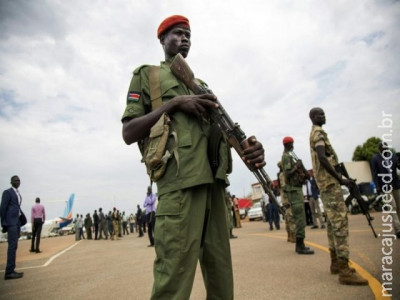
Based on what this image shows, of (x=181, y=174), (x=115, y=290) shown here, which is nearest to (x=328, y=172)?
(x=181, y=174)

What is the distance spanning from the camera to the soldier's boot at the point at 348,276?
3.23 metres

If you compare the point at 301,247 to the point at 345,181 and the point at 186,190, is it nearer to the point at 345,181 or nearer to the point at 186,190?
the point at 345,181

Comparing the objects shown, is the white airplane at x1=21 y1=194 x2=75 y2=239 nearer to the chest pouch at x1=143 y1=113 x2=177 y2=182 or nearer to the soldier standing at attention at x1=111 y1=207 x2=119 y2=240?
the soldier standing at attention at x1=111 y1=207 x2=119 y2=240

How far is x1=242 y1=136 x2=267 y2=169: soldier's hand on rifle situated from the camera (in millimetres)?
1676

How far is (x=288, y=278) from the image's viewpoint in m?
3.81

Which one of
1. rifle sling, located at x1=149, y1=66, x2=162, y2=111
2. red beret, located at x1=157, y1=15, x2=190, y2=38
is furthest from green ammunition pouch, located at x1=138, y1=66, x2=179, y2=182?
red beret, located at x1=157, y1=15, x2=190, y2=38

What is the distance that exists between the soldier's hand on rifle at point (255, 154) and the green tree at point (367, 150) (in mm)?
45464

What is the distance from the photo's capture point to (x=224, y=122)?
184 cm

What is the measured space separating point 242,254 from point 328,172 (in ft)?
10.5

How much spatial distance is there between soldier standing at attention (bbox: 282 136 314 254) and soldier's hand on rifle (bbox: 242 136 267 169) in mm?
4183

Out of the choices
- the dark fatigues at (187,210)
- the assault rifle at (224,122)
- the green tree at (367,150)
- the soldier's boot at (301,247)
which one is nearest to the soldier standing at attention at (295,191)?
the soldier's boot at (301,247)

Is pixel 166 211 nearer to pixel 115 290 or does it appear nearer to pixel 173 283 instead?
pixel 173 283

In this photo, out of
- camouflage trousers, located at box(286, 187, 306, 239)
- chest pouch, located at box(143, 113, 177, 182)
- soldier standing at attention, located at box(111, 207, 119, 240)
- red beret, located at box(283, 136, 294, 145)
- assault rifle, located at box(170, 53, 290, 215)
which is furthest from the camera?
soldier standing at attention, located at box(111, 207, 119, 240)

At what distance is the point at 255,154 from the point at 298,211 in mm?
4500
